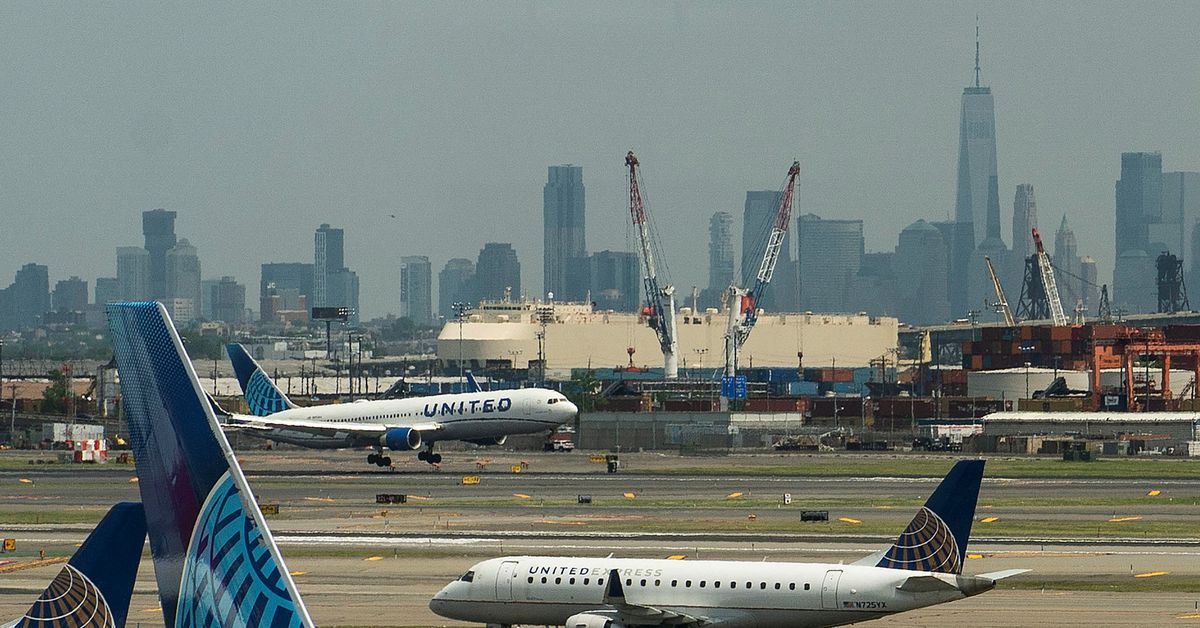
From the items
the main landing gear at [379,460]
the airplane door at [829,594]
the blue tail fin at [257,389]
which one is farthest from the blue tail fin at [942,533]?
the blue tail fin at [257,389]

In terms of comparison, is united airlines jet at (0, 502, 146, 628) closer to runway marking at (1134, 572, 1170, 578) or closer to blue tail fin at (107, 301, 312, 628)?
blue tail fin at (107, 301, 312, 628)

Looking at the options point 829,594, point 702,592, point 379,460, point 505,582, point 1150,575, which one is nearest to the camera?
point 829,594

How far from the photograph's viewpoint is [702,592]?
48.9m

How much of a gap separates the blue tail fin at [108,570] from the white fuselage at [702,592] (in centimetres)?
2568

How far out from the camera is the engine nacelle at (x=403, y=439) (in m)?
130

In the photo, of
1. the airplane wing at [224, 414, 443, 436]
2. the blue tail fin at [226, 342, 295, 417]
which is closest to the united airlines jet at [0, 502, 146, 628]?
the airplane wing at [224, 414, 443, 436]

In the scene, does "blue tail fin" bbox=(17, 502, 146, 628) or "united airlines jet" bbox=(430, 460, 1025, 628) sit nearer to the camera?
"blue tail fin" bbox=(17, 502, 146, 628)

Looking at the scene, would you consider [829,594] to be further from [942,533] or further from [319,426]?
[319,426]

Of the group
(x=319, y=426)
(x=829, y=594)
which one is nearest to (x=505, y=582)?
(x=829, y=594)

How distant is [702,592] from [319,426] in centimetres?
8824

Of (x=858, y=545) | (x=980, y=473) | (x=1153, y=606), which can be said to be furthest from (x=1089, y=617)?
(x=858, y=545)

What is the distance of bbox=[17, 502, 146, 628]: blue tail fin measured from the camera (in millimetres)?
22938

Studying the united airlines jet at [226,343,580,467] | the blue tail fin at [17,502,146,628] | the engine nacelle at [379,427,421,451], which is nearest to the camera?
the blue tail fin at [17,502,146,628]

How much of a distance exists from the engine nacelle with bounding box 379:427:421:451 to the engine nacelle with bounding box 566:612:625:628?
82201 millimetres
